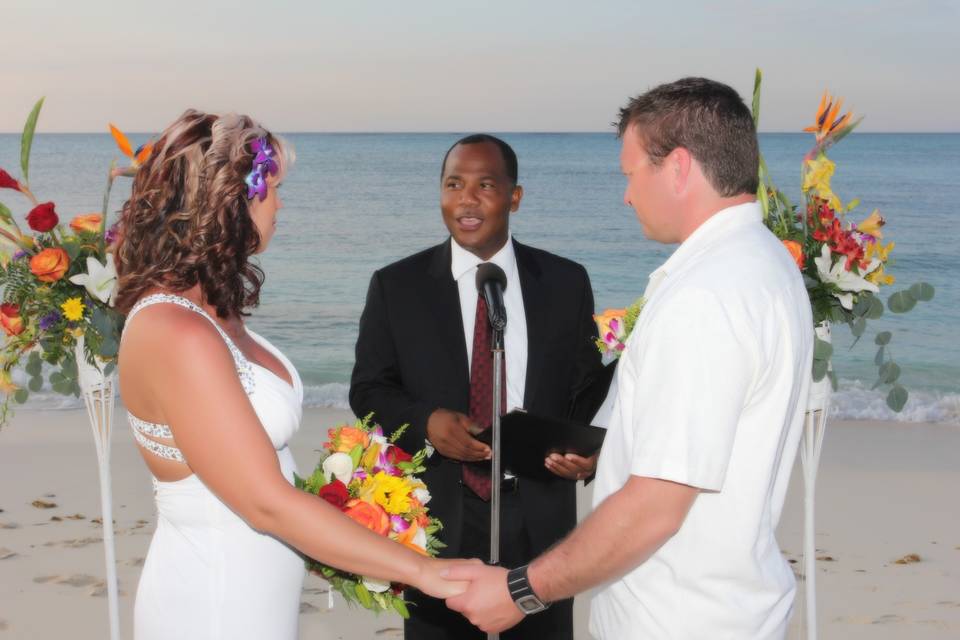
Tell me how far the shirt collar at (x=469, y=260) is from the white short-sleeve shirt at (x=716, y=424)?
1.70 metres

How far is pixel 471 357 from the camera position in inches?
159

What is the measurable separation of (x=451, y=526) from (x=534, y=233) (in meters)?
21.7

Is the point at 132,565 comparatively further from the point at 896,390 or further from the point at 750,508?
the point at 750,508

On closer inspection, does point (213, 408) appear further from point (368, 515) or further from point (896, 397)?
point (896, 397)

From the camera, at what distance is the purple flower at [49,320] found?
12.6 feet

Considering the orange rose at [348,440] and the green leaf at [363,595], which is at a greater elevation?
the orange rose at [348,440]

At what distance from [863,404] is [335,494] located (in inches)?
399

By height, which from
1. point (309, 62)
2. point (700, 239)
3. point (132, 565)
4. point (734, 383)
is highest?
point (309, 62)

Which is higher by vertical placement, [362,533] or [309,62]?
[309,62]

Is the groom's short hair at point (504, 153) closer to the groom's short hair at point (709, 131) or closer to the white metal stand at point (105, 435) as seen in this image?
the white metal stand at point (105, 435)

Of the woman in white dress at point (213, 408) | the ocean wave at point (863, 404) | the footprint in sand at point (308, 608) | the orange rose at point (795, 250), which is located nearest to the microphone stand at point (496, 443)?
the woman in white dress at point (213, 408)

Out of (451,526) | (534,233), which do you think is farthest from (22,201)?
(451,526)

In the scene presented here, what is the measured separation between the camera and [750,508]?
2322 mm

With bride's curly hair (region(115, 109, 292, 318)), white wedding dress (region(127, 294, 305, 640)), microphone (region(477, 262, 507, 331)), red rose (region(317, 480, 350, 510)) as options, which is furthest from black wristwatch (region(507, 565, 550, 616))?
bride's curly hair (region(115, 109, 292, 318))
